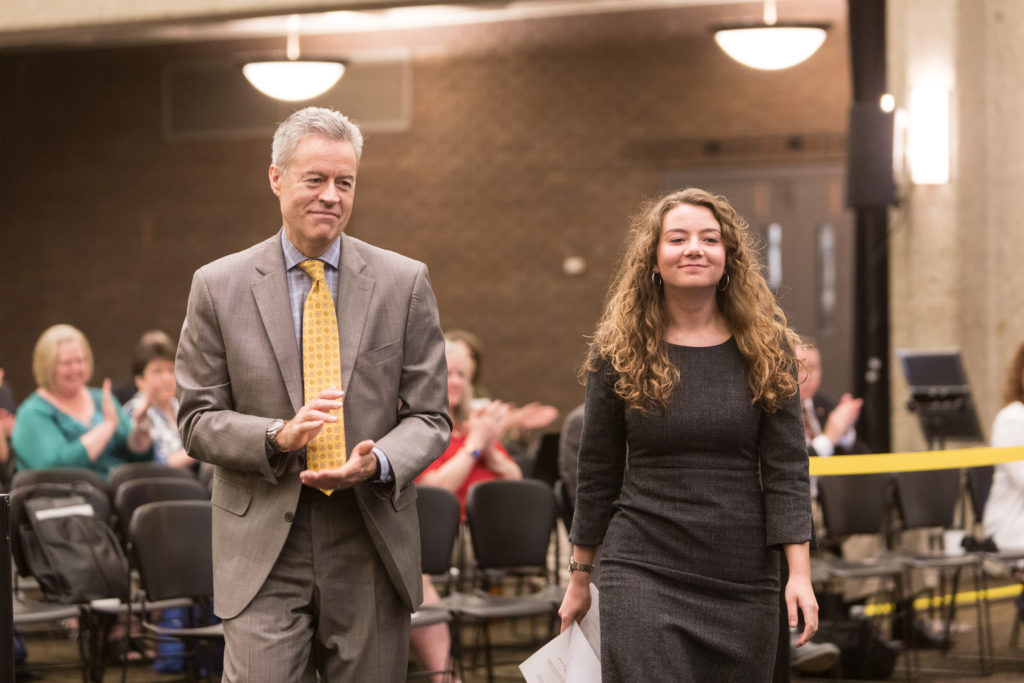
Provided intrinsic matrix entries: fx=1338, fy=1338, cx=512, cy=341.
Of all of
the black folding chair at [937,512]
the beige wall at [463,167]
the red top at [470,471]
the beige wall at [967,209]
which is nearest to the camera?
the red top at [470,471]

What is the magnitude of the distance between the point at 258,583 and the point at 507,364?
10.6m

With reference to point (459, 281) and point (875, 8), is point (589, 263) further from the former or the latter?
point (875, 8)

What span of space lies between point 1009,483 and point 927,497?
1.46ft

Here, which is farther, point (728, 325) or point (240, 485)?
point (728, 325)

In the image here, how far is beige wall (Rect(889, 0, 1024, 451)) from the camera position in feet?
27.6

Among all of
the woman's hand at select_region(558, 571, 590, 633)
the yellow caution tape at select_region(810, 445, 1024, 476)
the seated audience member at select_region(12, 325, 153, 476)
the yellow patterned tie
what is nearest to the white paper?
the woman's hand at select_region(558, 571, 590, 633)

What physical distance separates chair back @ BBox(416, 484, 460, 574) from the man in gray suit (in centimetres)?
253

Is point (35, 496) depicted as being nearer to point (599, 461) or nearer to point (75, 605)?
point (75, 605)

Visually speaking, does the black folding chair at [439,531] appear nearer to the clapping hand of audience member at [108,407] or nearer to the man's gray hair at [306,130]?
the clapping hand of audience member at [108,407]

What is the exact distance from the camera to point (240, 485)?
8.86 feet

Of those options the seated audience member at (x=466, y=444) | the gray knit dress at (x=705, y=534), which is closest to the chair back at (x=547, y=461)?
the seated audience member at (x=466, y=444)

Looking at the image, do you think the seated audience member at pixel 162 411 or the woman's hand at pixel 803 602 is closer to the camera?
the woman's hand at pixel 803 602

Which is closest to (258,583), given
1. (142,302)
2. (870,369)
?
(870,369)

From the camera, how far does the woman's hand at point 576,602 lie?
2918mm
